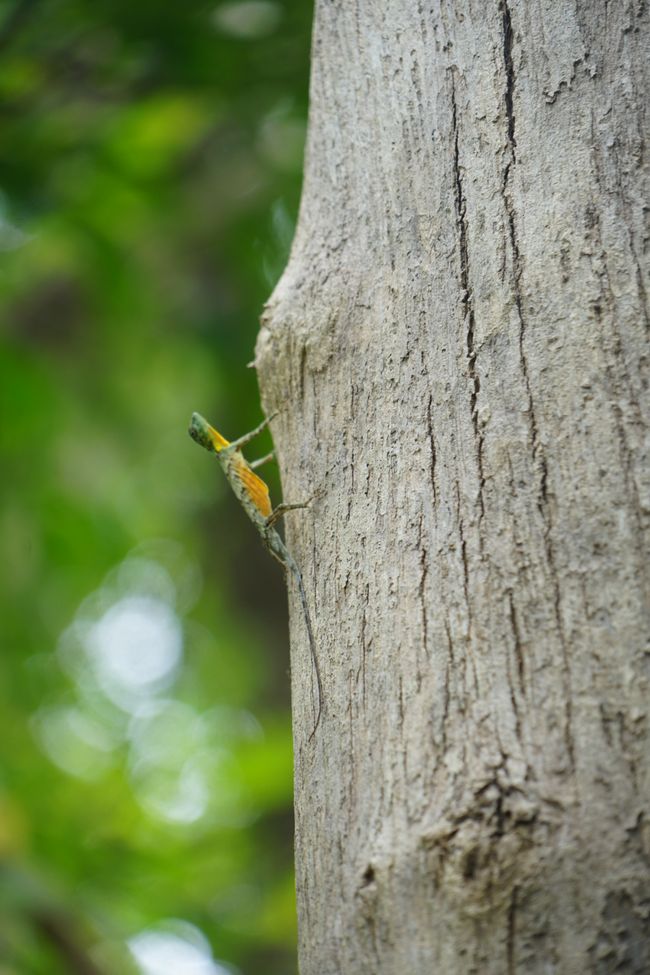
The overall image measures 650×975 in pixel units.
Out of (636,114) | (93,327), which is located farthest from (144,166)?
(636,114)

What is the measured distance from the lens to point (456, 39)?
1651 mm

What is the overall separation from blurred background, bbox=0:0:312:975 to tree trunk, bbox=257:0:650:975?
2225mm

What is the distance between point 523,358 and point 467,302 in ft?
0.46

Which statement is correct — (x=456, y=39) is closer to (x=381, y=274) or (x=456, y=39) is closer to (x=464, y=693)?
(x=381, y=274)

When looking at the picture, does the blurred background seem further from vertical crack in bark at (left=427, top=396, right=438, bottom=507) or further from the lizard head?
vertical crack in bark at (left=427, top=396, right=438, bottom=507)

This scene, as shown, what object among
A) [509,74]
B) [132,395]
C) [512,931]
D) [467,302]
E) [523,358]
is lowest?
[512,931]

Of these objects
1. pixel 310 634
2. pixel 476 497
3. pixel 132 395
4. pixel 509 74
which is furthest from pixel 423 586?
pixel 132 395

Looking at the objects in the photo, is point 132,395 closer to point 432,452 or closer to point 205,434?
point 205,434

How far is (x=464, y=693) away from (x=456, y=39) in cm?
111

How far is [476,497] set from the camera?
52.9 inches

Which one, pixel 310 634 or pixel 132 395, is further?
pixel 132 395

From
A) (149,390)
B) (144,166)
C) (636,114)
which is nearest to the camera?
(636,114)

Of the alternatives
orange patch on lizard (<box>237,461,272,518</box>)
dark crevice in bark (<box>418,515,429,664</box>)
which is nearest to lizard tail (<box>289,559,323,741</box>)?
dark crevice in bark (<box>418,515,429,664</box>)

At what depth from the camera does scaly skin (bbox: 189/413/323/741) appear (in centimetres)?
157
